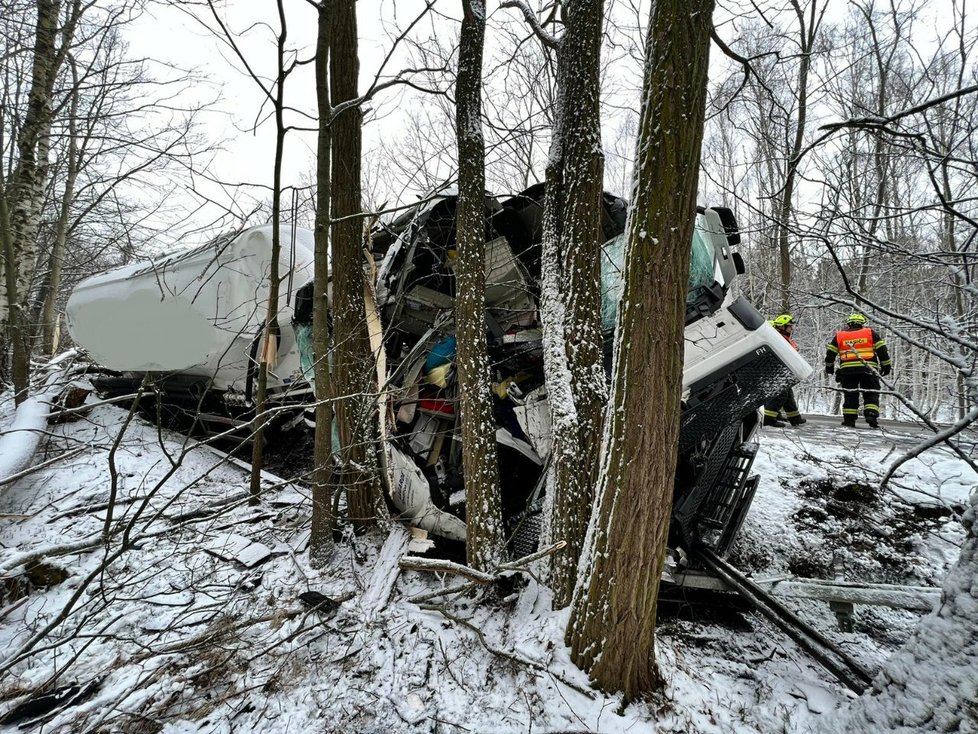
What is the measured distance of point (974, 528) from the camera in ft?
6.38

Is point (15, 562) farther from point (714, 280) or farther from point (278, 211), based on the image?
point (714, 280)

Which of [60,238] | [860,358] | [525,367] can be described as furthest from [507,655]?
[60,238]

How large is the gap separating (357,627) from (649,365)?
271 centimetres

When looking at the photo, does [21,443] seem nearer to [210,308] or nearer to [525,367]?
[210,308]

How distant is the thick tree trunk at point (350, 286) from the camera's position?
407 cm

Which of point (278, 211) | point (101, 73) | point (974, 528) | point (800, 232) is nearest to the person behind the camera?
point (974, 528)

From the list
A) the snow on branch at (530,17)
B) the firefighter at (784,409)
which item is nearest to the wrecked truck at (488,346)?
the snow on branch at (530,17)

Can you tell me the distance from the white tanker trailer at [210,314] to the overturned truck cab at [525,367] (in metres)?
0.72

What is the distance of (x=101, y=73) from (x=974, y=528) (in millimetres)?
10451

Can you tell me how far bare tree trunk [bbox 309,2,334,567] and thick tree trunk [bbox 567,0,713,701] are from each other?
236 centimetres

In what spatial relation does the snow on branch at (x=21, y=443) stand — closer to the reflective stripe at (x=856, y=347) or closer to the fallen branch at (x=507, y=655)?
the fallen branch at (x=507, y=655)

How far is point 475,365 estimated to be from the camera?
3.64 meters

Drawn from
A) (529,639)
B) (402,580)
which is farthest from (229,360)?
(529,639)

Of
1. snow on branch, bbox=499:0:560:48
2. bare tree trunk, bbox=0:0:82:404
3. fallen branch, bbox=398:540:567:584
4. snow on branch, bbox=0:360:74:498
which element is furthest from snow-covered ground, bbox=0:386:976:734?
snow on branch, bbox=499:0:560:48
